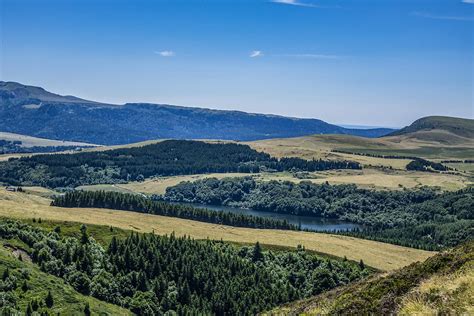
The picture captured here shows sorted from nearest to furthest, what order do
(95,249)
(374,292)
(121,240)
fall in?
(374,292), (95,249), (121,240)

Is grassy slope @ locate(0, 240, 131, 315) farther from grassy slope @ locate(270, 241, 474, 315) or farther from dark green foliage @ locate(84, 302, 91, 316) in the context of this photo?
grassy slope @ locate(270, 241, 474, 315)

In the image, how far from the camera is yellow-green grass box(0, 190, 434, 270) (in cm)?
15638

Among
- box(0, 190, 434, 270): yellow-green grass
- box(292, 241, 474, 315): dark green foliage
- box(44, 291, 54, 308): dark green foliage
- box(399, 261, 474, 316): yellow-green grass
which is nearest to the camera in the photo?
box(399, 261, 474, 316): yellow-green grass

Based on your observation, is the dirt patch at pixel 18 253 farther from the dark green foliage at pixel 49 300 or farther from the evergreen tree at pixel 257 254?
the evergreen tree at pixel 257 254

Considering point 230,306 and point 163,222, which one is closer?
point 230,306

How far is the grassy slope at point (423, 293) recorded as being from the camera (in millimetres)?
24453

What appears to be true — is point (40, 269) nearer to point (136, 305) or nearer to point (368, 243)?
point (136, 305)

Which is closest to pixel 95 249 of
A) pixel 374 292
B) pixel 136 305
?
pixel 136 305

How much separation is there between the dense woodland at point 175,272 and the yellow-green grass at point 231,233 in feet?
62.9

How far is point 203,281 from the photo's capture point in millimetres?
123750

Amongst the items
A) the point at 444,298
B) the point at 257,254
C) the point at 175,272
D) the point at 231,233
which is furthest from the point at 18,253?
the point at 444,298

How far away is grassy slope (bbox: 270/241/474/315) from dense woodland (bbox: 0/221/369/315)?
6782 centimetres

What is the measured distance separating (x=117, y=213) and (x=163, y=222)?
18213mm

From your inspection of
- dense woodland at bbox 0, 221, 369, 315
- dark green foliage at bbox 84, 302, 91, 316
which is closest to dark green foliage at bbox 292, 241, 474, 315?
dark green foliage at bbox 84, 302, 91, 316
